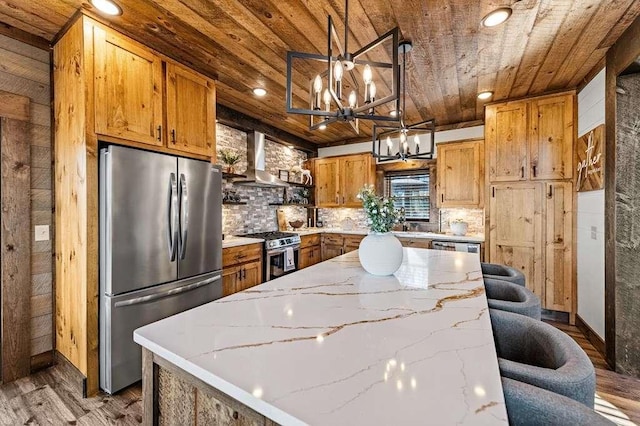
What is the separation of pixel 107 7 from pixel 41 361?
107 inches

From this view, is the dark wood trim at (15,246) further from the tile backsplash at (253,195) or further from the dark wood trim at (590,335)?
the dark wood trim at (590,335)

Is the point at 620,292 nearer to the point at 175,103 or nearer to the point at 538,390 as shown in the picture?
the point at 538,390

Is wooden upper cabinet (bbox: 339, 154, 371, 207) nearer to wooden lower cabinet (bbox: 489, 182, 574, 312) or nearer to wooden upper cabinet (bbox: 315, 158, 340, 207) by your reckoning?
wooden upper cabinet (bbox: 315, 158, 340, 207)

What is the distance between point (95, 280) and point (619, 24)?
13.6 feet

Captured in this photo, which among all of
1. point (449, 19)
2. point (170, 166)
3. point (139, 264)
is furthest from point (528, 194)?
point (139, 264)

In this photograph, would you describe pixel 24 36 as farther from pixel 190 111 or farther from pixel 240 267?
pixel 240 267

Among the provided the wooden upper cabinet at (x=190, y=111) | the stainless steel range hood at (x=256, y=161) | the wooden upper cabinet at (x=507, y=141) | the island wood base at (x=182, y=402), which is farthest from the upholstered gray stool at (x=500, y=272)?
the stainless steel range hood at (x=256, y=161)

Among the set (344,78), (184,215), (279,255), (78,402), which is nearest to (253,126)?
(344,78)

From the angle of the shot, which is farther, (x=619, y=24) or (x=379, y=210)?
(x=619, y=24)

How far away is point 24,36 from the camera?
7.20 feet

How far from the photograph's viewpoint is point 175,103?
2553mm

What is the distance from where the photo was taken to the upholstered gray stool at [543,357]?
0.80 metres

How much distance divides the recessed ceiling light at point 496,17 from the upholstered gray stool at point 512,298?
1.77 m

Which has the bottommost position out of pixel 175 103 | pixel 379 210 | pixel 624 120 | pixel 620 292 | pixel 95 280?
pixel 620 292
